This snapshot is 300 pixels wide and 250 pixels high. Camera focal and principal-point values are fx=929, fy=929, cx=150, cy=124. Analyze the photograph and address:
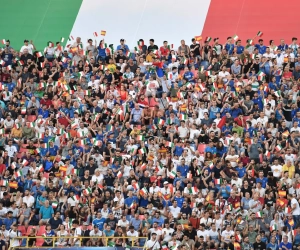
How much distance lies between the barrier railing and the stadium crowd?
Answer: 0.14 ft

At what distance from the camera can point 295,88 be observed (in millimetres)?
32562

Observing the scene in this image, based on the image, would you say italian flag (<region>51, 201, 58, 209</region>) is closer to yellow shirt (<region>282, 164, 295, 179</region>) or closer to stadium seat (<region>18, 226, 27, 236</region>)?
stadium seat (<region>18, 226, 27, 236</region>)

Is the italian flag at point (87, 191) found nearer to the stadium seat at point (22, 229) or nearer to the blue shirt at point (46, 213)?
the blue shirt at point (46, 213)

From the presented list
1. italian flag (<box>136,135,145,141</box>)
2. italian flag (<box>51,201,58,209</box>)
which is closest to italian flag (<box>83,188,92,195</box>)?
italian flag (<box>51,201,58,209</box>)

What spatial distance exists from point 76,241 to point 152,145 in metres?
4.63

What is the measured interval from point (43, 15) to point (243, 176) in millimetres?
15625

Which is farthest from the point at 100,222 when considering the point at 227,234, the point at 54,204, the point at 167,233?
the point at 227,234

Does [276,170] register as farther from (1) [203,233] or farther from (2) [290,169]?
(1) [203,233]

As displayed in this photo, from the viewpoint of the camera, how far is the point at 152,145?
3094 centimetres

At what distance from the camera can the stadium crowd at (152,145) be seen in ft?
92.7

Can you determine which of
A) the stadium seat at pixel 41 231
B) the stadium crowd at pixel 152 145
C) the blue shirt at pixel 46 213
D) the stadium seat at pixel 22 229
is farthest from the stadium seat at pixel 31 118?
the stadium seat at pixel 41 231

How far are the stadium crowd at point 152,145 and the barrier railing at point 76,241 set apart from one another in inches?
1.7

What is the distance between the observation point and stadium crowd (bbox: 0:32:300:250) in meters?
28.2

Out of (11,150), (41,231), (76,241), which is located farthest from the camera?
(11,150)
